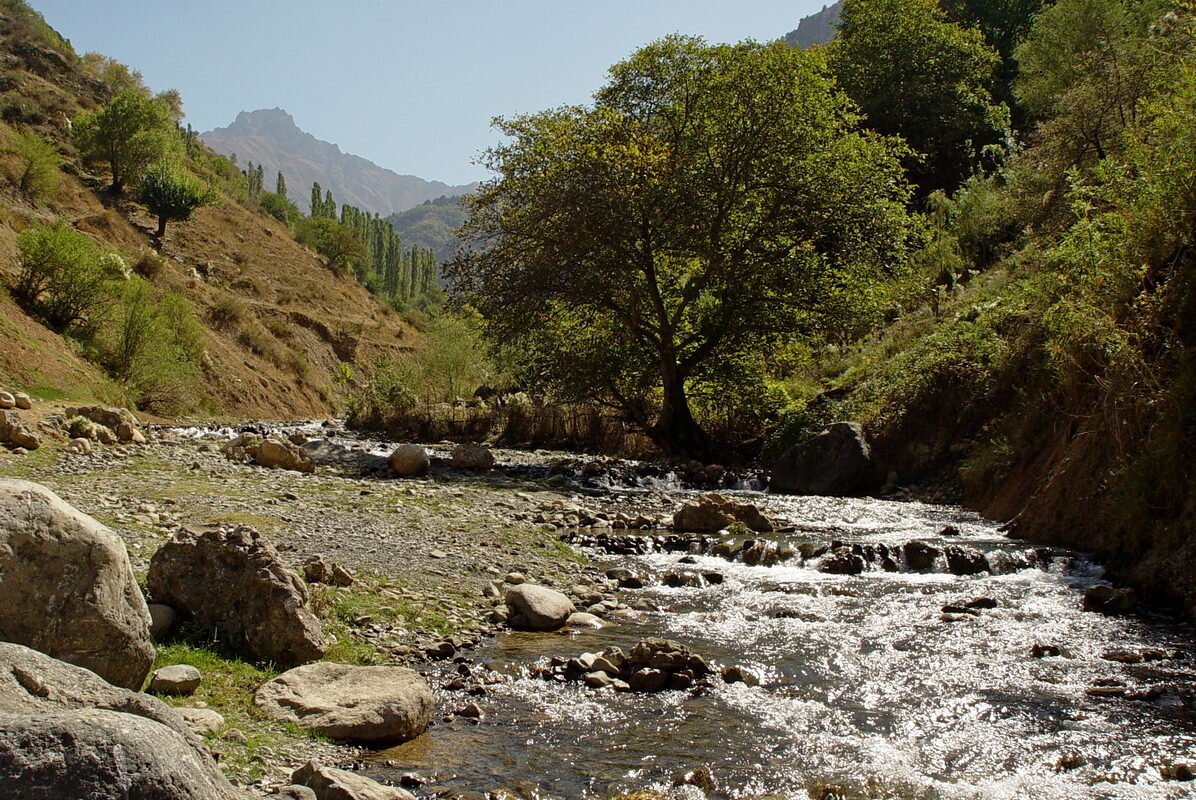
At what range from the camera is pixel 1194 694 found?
5.82 meters

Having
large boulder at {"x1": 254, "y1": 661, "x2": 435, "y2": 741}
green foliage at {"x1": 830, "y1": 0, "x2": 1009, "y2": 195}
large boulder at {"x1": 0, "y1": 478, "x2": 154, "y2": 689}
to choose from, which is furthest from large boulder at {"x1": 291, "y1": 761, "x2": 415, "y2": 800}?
green foliage at {"x1": 830, "y1": 0, "x2": 1009, "y2": 195}

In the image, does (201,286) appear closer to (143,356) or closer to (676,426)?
(143,356)

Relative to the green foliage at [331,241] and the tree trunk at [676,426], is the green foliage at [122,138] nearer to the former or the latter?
the green foliage at [331,241]

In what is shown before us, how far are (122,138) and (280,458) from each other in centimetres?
4203

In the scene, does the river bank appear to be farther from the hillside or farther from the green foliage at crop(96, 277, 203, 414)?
the green foliage at crop(96, 277, 203, 414)

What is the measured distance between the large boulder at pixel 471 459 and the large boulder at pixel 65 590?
1355 centimetres

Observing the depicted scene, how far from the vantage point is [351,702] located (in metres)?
5.05

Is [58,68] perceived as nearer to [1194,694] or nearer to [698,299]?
[698,299]

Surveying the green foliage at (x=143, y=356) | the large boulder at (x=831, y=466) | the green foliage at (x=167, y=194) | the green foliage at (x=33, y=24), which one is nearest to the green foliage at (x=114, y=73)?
the green foliage at (x=33, y=24)

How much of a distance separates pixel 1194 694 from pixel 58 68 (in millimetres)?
71287

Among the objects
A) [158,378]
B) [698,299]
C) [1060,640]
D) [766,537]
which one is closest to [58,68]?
[158,378]

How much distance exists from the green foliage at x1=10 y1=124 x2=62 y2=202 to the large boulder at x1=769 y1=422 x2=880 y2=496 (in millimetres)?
37431

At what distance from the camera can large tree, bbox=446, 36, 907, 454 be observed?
19.6 m

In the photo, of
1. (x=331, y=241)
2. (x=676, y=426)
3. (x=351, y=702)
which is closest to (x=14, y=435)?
(x=351, y=702)
